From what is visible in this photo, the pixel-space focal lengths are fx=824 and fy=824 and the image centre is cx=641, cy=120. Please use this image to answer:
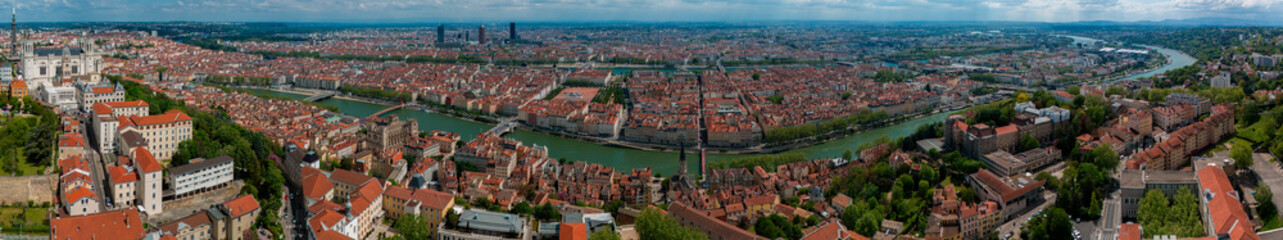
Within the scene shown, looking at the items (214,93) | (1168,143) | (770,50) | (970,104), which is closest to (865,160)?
(1168,143)

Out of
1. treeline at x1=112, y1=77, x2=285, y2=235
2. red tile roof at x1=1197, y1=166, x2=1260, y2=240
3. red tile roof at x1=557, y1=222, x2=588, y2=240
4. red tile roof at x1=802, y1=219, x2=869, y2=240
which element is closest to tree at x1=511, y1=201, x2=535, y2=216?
red tile roof at x1=557, y1=222, x2=588, y2=240

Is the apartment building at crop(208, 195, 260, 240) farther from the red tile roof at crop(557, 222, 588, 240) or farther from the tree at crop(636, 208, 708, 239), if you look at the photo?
the tree at crop(636, 208, 708, 239)

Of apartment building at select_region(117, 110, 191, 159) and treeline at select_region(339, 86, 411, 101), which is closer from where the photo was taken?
apartment building at select_region(117, 110, 191, 159)

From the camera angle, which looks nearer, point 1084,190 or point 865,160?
point 1084,190

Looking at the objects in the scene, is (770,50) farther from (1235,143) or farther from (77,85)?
(77,85)

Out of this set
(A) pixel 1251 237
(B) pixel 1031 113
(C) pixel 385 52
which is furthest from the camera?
(C) pixel 385 52

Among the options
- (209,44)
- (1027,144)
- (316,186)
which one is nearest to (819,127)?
(1027,144)
